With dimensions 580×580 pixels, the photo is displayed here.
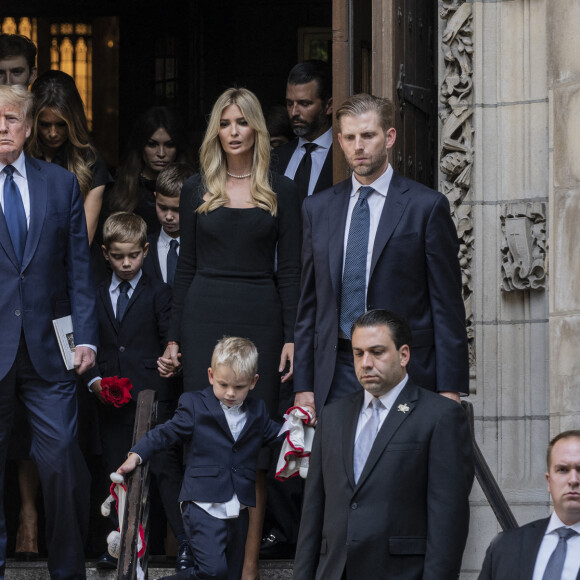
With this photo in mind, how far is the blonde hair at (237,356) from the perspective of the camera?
7.00 m

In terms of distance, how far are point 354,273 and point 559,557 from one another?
5.76ft

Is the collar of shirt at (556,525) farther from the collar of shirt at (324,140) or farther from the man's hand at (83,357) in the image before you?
the collar of shirt at (324,140)

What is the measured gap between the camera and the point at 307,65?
879cm

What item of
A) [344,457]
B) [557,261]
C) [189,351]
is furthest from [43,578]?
[557,261]

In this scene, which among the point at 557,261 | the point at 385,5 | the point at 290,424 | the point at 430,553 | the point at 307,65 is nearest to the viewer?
the point at 430,553

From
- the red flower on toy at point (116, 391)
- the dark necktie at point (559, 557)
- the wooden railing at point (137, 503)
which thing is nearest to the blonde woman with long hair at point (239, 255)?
the wooden railing at point (137, 503)

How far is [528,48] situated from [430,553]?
3737 millimetres

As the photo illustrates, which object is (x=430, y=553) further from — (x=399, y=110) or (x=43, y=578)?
(x=399, y=110)

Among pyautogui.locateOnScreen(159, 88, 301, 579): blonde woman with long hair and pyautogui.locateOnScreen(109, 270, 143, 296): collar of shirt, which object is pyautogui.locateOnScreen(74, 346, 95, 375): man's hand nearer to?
pyautogui.locateOnScreen(159, 88, 301, 579): blonde woman with long hair

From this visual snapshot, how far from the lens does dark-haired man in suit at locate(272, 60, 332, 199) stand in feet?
28.5

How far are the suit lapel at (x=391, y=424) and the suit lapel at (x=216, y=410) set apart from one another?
1.28 m

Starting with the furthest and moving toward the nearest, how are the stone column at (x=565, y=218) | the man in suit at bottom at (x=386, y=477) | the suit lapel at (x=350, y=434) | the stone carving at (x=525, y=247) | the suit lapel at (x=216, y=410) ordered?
the stone carving at (x=525, y=247), the stone column at (x=565, y=218), the suit lapel at (x=216, y=410), the suit lapel at (x=350, y=434), the man in suit at bottom at (x=386, y=477)

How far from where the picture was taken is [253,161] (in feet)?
24.8

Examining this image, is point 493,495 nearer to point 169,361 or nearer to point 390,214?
point 390,214
